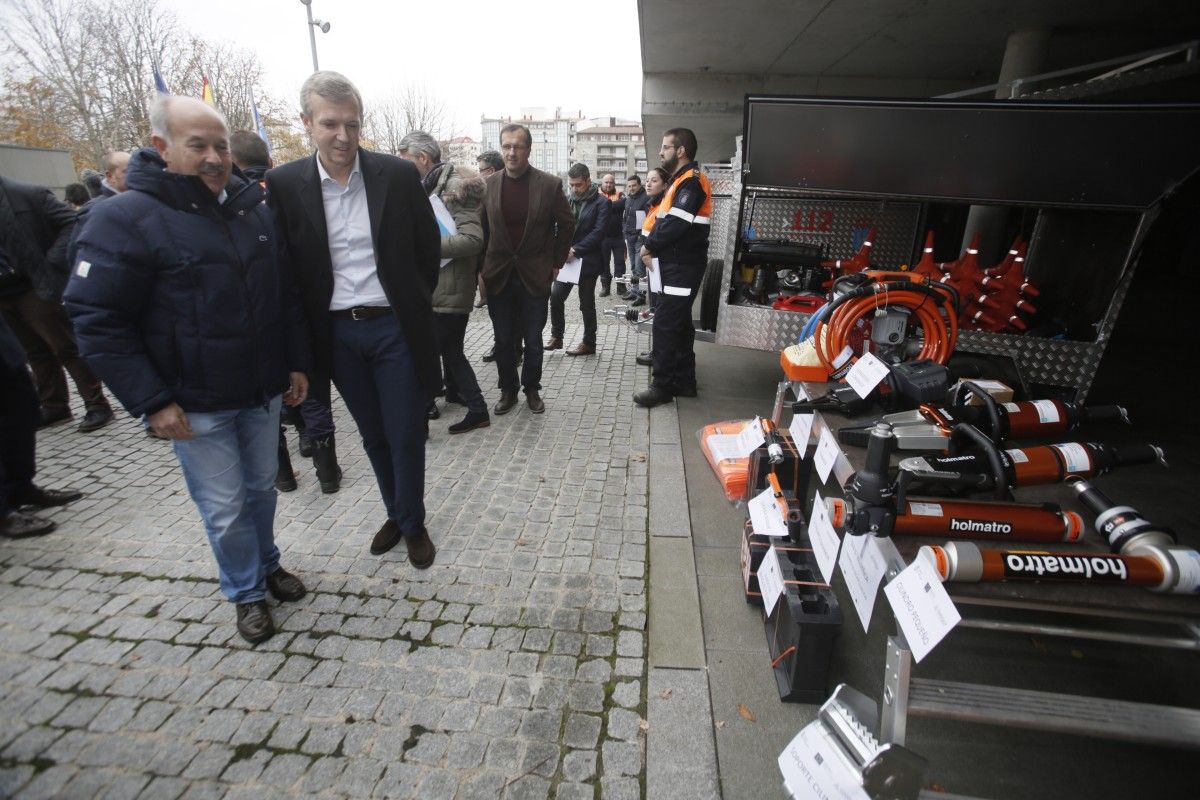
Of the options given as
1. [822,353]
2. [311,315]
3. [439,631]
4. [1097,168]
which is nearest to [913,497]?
[822,353]

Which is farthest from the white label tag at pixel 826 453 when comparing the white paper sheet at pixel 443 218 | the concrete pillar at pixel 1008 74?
the concrete pillar at pixel 1008 74

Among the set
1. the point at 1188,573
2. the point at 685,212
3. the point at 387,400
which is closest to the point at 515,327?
the point at 685,212

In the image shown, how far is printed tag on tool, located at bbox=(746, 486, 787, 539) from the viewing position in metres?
2.30

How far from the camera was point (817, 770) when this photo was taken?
62.1 inches

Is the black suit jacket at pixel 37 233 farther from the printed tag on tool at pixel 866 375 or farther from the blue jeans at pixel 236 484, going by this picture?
the printed tag on tool at pixel 866 375

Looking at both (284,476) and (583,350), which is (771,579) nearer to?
(284,476)

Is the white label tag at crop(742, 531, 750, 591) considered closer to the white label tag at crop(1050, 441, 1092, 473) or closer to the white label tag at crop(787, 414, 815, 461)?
the white label tag at crop(787, 414, 815, 461)

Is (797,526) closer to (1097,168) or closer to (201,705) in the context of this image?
(201,705)

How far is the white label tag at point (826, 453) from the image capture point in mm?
2115

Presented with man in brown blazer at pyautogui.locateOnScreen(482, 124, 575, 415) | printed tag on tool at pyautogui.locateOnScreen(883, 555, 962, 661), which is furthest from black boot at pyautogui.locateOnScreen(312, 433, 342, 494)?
printed tag on tool at pyautogui.locateOnScreen(883, 555, 962, 661)

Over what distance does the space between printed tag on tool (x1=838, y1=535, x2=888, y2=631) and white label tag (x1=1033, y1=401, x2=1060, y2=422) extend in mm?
1245

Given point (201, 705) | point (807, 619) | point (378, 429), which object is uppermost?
point (378, 429)

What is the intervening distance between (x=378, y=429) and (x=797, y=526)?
2.03m

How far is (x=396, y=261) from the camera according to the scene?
2.62 meters
